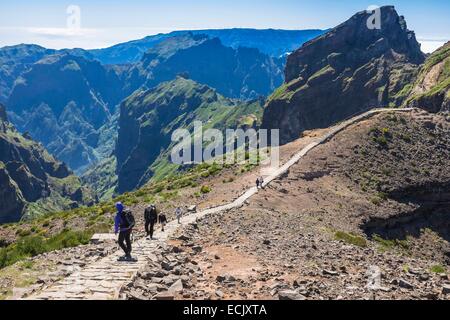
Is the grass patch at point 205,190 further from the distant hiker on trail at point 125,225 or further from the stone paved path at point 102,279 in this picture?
the distant hiker on trail at point 125,225

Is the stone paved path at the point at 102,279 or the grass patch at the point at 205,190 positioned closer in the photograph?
the stone paved path at the point at 102,279

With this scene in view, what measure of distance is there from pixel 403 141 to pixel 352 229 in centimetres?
3657

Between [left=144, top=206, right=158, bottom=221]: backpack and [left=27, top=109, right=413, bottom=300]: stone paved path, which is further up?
[left=27, top=109, right=413, bottom=300]: stone paved path

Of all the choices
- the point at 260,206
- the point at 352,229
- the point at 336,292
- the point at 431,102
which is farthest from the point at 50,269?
the point at 431,102

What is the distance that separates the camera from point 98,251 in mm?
31141

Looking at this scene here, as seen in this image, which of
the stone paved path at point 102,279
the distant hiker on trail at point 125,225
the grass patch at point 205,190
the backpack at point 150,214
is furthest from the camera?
the grass patch at point 205,190

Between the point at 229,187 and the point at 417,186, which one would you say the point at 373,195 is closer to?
the point at 417,186

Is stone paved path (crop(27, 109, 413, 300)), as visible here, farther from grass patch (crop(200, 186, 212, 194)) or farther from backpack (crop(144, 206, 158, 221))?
grass patch (crop(200, 186, 212, 194))

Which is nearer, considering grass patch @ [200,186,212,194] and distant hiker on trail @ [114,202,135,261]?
distant hiker on trail @ [114,202,135,261]

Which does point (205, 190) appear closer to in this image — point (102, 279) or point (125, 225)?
point (125, 225)

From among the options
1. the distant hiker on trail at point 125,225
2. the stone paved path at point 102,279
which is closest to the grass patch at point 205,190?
the stone paved path at point 102,279

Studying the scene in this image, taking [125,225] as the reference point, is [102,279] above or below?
below

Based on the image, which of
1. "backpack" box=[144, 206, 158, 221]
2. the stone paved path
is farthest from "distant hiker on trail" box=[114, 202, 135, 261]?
"backpack" box=[144, 206, 158, 221]

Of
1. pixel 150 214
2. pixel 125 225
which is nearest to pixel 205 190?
pixel 150 214
